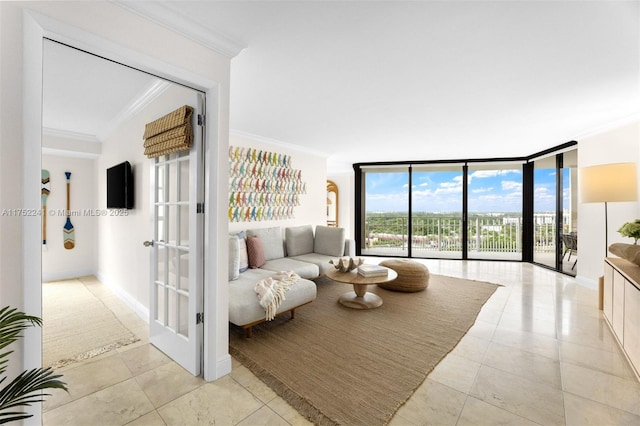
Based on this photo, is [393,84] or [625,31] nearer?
[625,31]

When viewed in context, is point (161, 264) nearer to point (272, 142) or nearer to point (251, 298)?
point (251, 298)

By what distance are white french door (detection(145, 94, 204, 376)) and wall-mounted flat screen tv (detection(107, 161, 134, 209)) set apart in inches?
31.0

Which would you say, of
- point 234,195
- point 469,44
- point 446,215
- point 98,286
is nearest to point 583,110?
point 469,44

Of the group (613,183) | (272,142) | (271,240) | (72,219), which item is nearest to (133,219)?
(271,240)

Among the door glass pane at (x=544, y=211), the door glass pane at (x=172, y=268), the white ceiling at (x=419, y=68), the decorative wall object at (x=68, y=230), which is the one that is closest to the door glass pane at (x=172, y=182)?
the door glass pane at (x=172, y=268)

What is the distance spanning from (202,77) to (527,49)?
230 cm

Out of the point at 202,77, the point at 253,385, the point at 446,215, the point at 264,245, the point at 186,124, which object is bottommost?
the point at 253,385

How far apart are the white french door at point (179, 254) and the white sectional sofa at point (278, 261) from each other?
0.48 m

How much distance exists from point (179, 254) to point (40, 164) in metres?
1.08

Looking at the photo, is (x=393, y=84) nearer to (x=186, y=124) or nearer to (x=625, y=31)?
(x=625, y=31)

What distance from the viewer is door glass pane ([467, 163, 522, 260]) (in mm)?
6555

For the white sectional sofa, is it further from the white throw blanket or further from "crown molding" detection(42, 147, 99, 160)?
"crown molding" detection(42, 147, 99, 160)

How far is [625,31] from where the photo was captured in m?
1.85

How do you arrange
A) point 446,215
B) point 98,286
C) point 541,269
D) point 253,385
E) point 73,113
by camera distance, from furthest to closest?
point 446,215
point 541,269
point 98,286
point 73,113
point 253,385
